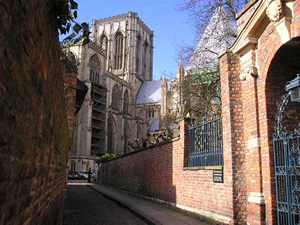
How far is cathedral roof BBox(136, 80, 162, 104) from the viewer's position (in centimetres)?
Answer: 7050

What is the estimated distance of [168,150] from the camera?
1123 centimetres

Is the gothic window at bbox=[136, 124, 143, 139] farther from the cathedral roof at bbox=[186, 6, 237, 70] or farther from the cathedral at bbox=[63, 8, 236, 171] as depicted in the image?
the cathedral roof at bbox=[186, 6, 237, 70]

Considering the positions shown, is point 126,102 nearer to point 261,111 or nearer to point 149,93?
point 149,93

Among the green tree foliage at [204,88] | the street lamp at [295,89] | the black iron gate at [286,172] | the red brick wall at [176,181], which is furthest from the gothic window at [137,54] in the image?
the street lamp at [295,89]

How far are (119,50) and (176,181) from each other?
64.9m

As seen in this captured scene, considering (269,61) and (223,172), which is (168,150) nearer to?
(223,172)

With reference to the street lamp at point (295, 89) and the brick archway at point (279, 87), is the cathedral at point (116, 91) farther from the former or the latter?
the street lamp at point (295, 89)

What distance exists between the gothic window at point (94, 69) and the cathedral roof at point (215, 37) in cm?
3744

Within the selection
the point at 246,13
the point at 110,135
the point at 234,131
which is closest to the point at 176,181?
the point at 234,131

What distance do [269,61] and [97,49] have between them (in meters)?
49.5

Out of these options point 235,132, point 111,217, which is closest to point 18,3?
point 235,132

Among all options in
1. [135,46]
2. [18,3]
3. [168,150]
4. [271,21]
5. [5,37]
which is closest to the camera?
[5,37]

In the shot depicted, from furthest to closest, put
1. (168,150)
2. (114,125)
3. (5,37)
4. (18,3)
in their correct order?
1. (114,125)
2. (168,150)
3. (18,3)
4. (5,37)

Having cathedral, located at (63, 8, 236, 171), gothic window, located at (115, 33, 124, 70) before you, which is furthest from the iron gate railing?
gothic window, located at (115, 33, 124, 70)
